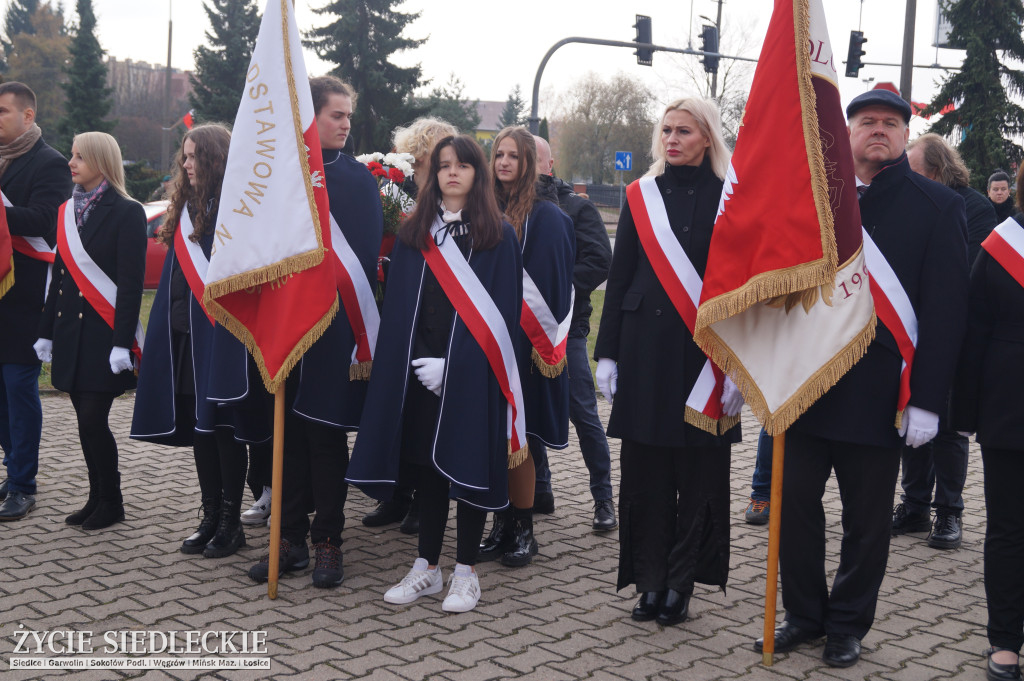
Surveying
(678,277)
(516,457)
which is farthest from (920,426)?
(516,457)

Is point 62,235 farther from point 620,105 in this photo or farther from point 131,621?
point 620,105

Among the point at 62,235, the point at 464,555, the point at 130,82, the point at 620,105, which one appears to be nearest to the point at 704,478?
the point at 464,555

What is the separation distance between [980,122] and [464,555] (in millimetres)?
17272

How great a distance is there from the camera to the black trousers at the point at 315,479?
15.2 ft

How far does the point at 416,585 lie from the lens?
14.5 ft

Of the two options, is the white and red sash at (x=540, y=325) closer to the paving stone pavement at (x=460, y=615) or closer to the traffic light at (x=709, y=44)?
the paving stone pavement at (x=460, y=615)

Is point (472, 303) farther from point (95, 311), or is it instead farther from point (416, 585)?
point (95, 311)

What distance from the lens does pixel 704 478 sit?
413 centimetres

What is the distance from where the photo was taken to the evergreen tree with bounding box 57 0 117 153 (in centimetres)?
3209

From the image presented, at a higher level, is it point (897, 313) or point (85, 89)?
point (85, 89)

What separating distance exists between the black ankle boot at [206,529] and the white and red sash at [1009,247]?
3.73m

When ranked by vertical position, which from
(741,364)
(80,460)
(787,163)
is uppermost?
(787,163)

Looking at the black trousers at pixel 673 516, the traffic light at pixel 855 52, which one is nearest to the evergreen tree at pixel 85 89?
the traffic light at pixel 855 52

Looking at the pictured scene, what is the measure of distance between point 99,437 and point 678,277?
10.5 ft
